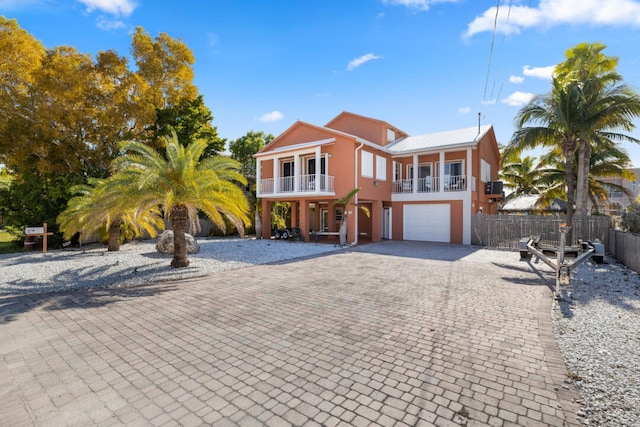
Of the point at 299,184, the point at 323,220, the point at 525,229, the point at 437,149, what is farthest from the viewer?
the point at 323,220

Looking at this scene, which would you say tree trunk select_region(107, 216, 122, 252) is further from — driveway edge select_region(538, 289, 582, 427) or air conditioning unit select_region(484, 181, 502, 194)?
air conditioning unit select_region(484, 181, 502, 194)

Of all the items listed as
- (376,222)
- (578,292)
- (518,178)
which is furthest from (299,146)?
(518,178)

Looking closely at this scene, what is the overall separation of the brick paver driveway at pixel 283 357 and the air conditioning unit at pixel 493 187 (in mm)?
13898

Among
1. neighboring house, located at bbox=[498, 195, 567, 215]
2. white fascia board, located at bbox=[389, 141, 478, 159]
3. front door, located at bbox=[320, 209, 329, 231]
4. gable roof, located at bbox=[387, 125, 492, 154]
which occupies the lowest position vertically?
front door, located at bbox=[320, 209, 329, 231]

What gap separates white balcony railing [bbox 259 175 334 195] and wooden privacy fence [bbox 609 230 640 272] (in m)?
12.7

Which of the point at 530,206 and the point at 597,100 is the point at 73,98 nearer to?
the point at 597,100

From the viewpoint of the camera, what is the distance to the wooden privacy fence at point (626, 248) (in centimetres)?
1001

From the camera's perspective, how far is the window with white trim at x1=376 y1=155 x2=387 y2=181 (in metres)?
20.1

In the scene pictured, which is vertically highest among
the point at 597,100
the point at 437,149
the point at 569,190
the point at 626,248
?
the point at 597,100

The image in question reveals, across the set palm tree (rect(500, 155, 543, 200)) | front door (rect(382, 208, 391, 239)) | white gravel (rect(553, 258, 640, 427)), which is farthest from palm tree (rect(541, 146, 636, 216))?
white gravel (rect(553, 258, 640, 427))

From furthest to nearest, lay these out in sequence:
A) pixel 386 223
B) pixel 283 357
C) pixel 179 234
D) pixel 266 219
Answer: pixel 386 223
pixel 266 219
pixel 179 234
pixel 283 357

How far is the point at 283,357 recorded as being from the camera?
420cm

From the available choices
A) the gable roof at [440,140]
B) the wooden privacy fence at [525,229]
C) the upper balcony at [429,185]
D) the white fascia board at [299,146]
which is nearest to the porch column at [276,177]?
the white fascia board at [299,146]

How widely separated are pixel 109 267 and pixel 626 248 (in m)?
18.2
